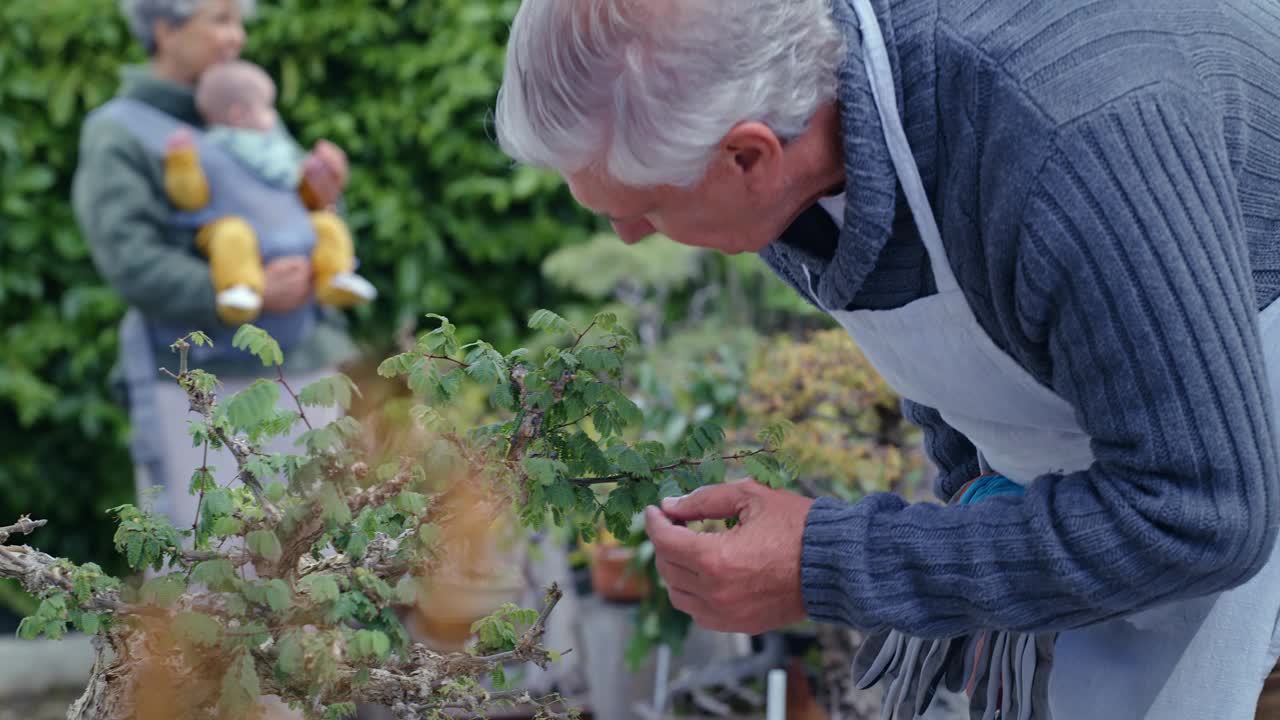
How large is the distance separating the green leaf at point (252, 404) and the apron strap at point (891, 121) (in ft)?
1.91

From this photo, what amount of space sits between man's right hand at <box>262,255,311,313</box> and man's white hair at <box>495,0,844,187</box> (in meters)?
2.35

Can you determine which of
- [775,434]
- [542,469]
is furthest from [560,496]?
[775,434]

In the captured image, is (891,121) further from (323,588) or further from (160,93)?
(160,93)

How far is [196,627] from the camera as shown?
117cm

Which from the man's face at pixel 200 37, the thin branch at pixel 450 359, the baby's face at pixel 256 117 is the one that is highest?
the man's face at pixel 200 37

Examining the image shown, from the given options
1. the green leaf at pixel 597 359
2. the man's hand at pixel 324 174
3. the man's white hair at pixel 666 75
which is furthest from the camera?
the man's hand at pixel 324 174

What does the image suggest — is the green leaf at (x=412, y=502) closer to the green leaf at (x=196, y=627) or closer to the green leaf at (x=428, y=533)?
the green leaf at (x=428, y=533)

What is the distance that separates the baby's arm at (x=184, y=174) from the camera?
3.37 m

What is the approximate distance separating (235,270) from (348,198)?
4.74ft

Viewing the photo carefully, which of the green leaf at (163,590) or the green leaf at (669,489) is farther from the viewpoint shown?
the green leaf at (669,489)

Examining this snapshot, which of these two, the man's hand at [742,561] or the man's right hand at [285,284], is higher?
the man's right hand at [285,284]

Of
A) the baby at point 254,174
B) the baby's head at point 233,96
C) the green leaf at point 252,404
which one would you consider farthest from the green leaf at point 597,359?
the baby's head at point 233,96

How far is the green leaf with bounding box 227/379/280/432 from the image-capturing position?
1204 millimetres

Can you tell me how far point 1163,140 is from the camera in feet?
3.47
